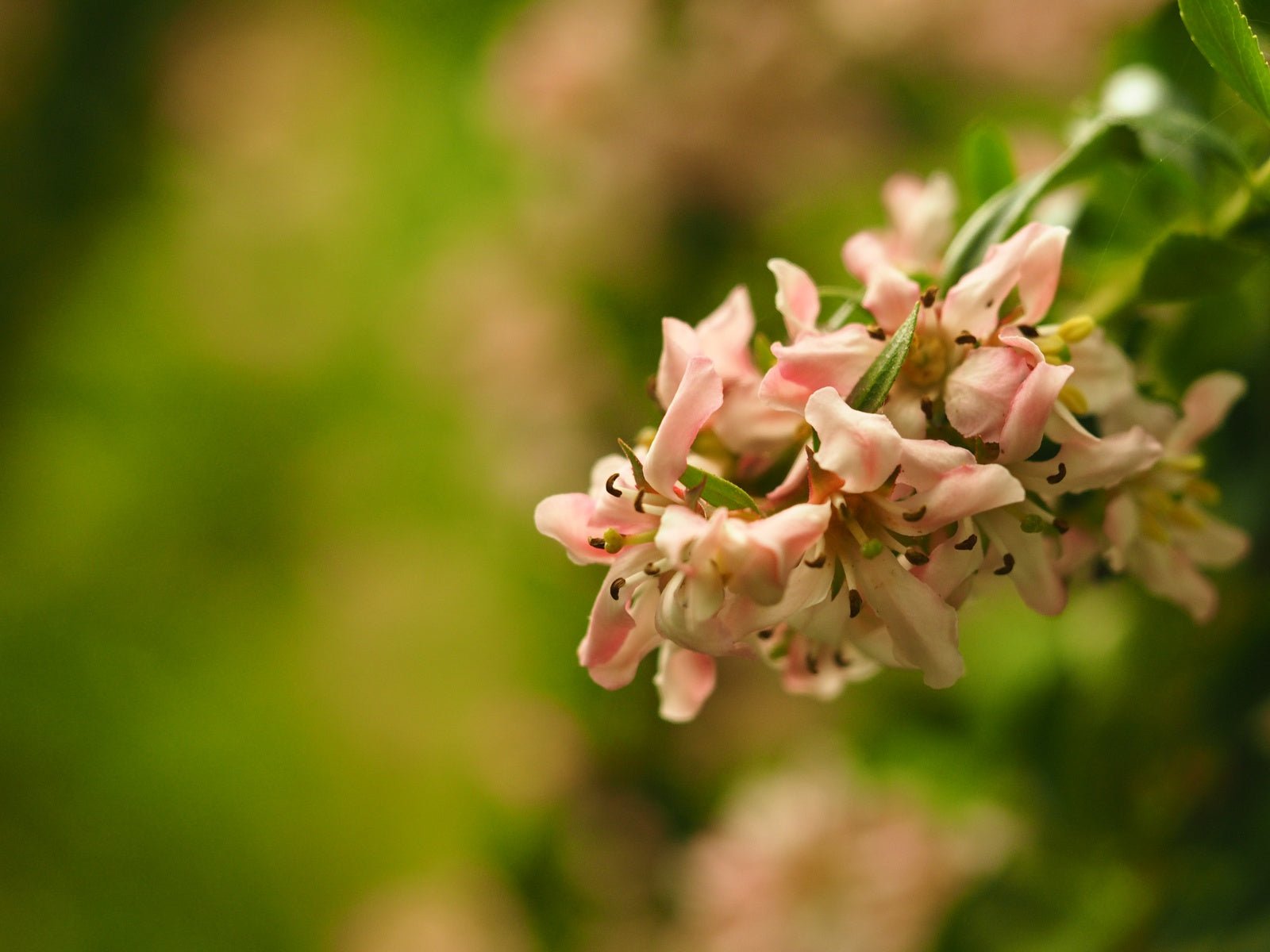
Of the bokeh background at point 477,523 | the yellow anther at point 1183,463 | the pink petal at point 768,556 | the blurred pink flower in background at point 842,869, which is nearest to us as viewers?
the pink petal at point 768,556

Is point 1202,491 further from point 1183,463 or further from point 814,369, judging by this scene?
point 814,369

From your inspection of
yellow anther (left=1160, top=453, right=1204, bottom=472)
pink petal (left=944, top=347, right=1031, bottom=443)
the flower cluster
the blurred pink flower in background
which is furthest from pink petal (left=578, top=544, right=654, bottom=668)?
the blurred pink flower in background

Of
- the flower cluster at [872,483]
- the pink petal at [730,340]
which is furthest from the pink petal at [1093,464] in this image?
the pink petal at [730,340]

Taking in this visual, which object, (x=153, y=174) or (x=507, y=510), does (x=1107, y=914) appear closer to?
(x=507, y=510)

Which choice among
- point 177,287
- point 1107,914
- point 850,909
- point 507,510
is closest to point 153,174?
point 177,287

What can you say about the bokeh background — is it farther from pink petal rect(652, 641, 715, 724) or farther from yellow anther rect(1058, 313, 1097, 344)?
pink petal rect(652, 641, 715, 724)

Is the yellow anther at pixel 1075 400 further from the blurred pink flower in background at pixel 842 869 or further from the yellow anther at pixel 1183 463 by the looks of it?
the blurred pink flower in background at pixel 842 869
